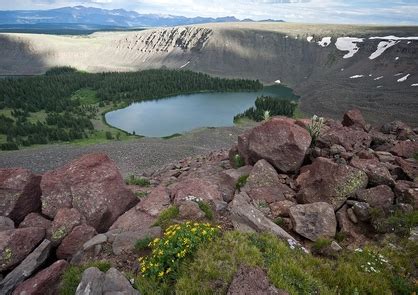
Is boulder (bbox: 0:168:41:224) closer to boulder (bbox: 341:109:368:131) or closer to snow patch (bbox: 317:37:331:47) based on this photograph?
boulder (bbox: 341:109:368:131)

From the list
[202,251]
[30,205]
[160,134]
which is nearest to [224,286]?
[202,251]

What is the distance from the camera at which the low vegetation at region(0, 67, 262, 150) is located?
3049 inches

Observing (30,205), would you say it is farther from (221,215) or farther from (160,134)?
(160,134)

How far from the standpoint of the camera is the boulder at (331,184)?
604 inches

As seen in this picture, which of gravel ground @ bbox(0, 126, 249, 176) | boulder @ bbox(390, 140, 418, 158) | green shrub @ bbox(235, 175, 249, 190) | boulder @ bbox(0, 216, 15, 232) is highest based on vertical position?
boulder @ bbox(390, 140, 418, 158)

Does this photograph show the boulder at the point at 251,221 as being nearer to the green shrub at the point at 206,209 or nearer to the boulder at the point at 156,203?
the green shrub at the point at 206,209

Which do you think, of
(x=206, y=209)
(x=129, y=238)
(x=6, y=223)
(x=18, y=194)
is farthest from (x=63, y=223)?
(x=206, y=209)

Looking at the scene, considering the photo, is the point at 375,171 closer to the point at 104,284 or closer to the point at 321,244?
the point at 321,244

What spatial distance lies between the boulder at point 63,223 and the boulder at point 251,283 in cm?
892

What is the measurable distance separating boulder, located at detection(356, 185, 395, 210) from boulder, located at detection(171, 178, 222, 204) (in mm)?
6717

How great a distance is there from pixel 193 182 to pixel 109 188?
4562 mm

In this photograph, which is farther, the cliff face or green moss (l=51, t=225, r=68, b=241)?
the cliff face

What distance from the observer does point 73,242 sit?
45.3ft

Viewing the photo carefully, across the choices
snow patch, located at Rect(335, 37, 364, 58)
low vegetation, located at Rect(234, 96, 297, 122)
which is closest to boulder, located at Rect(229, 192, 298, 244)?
low vegetation, located at Rect(234, 96, 297, 122)
